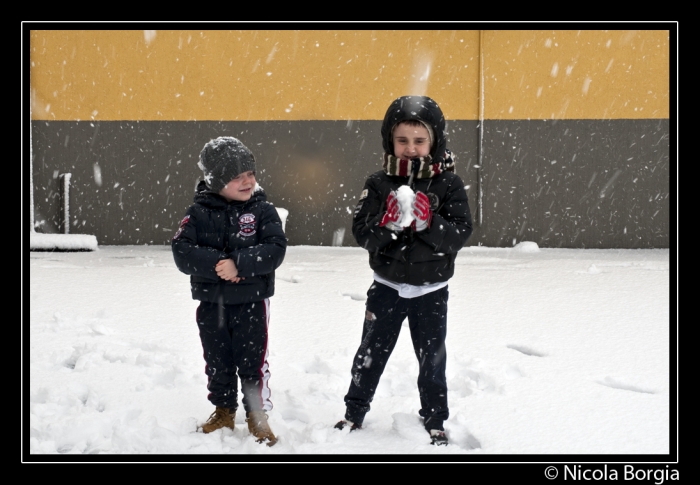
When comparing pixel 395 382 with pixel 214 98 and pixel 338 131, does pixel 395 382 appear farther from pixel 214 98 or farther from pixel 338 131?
pixel 214 98

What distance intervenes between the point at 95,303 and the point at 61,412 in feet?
7.72

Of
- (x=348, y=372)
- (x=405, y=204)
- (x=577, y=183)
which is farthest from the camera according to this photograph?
(x=577, y=183)

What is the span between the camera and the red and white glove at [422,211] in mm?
2662

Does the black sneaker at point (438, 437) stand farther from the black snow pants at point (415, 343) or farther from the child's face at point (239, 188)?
the child's face at point (239, 188)

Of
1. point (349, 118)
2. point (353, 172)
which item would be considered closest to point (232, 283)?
point (353, 172)

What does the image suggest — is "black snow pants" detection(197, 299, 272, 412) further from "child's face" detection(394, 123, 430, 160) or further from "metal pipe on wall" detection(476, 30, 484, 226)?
"metal pipe on wall" detection(476, 30, 484, 226)

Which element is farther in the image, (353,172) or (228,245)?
(353,172)

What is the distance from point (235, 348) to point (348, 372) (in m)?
0.99

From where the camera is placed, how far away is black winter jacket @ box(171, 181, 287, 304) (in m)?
2.76

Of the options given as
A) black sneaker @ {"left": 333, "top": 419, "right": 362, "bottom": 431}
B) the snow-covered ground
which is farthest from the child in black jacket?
black sneaker @ {"left": 333, "top": 419, "right": 362, "bottom": 431}

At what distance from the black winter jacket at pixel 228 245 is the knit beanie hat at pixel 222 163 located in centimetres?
8

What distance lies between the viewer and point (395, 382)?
3.51 m

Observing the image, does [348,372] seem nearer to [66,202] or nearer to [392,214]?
[392,214]

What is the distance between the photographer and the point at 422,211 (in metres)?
2.66
